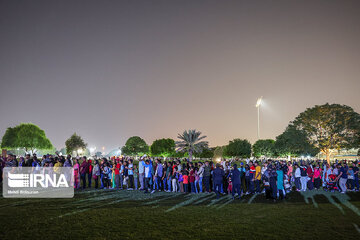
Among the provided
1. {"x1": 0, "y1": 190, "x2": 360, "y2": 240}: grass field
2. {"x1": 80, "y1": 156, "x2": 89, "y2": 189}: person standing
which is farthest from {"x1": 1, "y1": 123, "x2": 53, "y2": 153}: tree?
{"x1": 0, "y1": 190, "x2": 360, "y2": 240}: grass field

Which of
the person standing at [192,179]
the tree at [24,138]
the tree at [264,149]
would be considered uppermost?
the tree at [24,138]

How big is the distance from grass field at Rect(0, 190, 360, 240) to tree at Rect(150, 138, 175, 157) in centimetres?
9676

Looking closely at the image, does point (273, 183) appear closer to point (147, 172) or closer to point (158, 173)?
point (158, 173)

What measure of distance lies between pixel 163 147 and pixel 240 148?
34555 millimetres

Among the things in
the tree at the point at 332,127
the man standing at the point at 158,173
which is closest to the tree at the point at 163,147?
the tree at the point at 332,127

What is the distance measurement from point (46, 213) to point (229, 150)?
86.5 m

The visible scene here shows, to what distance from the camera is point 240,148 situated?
90.2 m

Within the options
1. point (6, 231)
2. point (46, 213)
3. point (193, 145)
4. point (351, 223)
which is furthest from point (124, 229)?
point (193, 145)

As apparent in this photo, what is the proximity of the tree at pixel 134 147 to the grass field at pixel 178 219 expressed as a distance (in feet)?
325

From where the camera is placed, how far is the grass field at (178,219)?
24.8 feet

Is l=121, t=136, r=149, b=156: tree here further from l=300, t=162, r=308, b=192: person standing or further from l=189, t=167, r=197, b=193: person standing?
l=300, t=162, r=308, b=192: person standing

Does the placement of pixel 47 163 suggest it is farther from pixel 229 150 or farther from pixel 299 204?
pixel 229 150

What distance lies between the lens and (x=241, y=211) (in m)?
10.8

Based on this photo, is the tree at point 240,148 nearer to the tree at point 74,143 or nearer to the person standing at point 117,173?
the tree at point 74,143
